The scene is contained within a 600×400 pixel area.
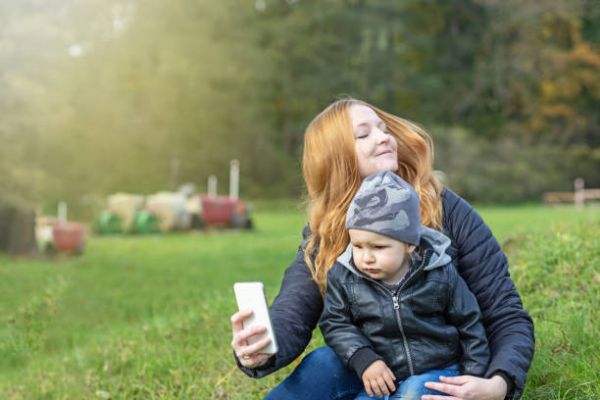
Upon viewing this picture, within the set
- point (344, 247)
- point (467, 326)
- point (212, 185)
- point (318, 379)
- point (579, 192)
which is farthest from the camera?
point (579, 192)

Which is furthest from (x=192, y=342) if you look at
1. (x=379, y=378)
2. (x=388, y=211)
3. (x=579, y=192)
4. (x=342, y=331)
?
(x=579, y=192)

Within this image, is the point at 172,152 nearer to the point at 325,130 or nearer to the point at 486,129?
the point at 486,129

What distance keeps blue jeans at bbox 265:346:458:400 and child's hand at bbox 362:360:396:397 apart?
0.19 m

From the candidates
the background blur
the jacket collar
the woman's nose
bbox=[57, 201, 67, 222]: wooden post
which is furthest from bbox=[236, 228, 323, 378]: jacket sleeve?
the background blur

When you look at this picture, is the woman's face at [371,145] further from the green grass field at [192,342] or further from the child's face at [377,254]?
the green grass field at [192,342]

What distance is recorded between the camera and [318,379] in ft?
7.93

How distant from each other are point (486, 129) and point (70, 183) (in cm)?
1603

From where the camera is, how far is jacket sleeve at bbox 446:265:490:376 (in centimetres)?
225

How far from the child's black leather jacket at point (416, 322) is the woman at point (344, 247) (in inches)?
3.9

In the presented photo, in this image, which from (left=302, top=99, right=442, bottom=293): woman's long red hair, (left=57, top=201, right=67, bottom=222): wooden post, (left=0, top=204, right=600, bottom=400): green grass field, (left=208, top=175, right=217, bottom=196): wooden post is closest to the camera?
(left=302, top=99, right=442, bottom=293): woman's long red hair

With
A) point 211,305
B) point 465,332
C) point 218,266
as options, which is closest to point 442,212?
point 465,332

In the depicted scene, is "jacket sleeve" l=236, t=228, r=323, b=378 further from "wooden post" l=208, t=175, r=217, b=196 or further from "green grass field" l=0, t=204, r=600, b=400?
"wooden post" l=208, t=175, r=217, b=196

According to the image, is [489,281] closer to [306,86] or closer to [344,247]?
[344,247]

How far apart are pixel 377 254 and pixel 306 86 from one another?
2918 centimetres
